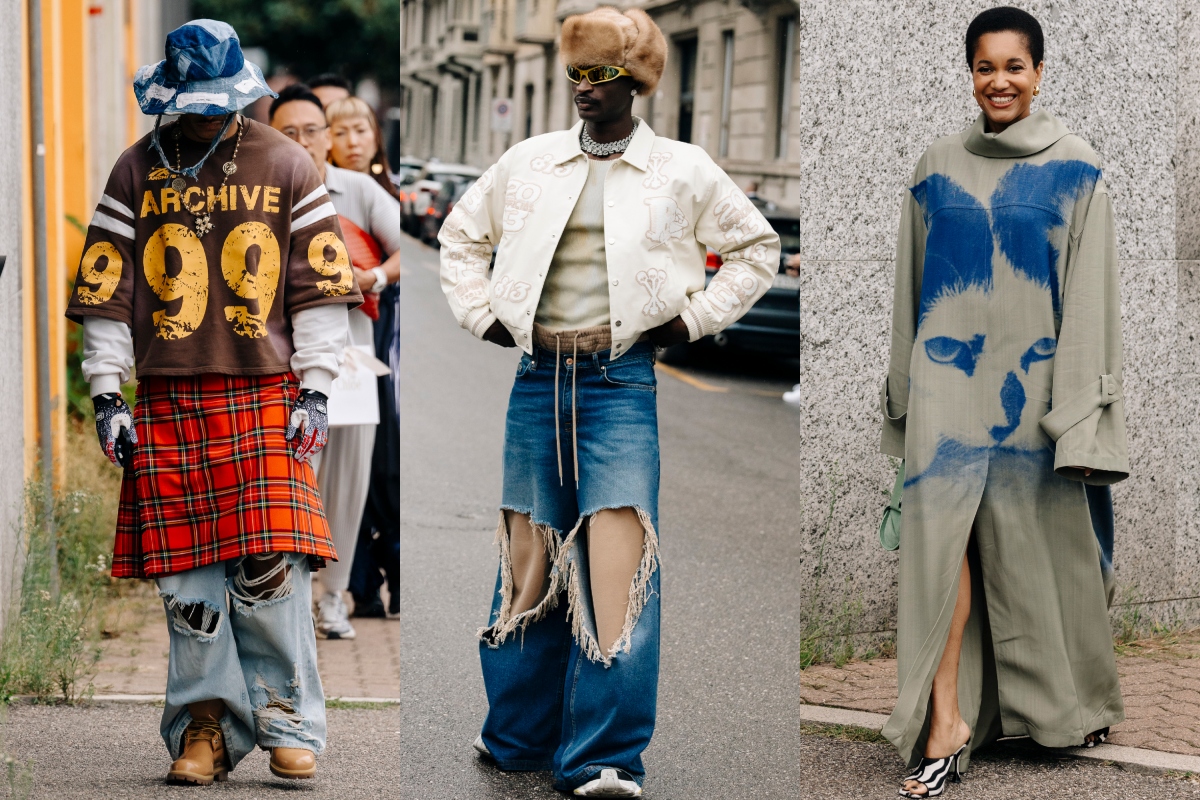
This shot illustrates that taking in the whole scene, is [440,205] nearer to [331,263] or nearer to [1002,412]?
[331,263]

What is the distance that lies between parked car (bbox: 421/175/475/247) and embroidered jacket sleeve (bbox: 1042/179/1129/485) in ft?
5.49

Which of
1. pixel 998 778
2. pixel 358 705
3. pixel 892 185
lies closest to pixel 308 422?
pixel 358 705

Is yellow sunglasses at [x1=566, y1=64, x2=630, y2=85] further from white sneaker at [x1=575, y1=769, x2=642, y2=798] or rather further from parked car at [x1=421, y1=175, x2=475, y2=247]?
white sneaker at [x1=575, y1=769, x2=642, y2=798]

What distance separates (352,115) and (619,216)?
7.57 feet

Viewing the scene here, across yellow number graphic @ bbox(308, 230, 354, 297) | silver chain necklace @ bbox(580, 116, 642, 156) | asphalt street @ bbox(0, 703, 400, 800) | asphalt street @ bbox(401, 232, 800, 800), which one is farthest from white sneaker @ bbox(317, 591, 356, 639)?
silver chain necklace @ bbox(580, 116, 642, 156)

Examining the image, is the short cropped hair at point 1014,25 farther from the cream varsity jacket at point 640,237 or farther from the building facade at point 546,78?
the cream varsity jacket at point 640,237

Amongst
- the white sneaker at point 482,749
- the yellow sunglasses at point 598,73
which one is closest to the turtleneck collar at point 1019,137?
the yellow sunglasses at point 598,73

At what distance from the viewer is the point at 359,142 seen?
596cm

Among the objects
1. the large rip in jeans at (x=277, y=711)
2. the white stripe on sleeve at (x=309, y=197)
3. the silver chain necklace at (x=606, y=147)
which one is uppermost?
the silver chain necklace at (x=606, y=147)

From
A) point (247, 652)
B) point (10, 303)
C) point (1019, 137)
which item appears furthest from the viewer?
point (10, 303)

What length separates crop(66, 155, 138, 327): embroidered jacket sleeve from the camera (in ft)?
13.0

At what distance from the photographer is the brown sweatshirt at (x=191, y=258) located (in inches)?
156

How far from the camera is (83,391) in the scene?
27.3 ft

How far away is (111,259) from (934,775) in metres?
2.62
